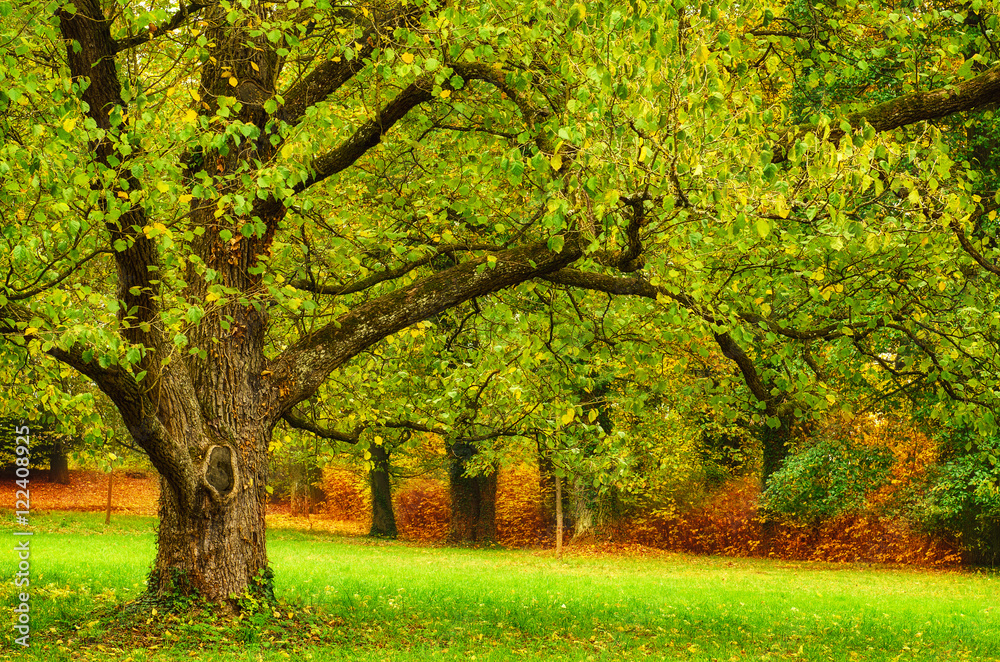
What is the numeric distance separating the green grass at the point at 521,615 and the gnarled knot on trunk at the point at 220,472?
1.29 meters

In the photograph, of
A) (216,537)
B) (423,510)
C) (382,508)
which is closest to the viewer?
(216,537)

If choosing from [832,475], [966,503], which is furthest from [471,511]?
[966,503]

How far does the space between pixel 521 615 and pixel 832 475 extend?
14661 mm

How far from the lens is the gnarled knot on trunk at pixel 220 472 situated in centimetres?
830

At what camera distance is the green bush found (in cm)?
2316

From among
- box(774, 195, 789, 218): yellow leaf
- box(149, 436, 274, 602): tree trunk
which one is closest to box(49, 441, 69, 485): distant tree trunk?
box(149, 436, 274, 602): tree trunk

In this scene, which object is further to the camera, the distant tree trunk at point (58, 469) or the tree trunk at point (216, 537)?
the distant tree trunk at point (58, 469)

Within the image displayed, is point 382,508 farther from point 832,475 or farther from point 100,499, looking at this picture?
point 832,475

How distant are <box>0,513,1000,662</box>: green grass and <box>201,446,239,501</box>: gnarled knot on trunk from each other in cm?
129

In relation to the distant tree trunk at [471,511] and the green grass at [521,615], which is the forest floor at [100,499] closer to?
the distant tree trunk at [471,511]

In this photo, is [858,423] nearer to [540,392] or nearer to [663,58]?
[540,392]

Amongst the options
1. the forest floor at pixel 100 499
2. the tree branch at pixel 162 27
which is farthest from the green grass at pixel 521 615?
the forest floor at pixel 100 499

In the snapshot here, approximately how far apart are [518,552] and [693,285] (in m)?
23.2

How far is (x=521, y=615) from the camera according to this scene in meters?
11.5
